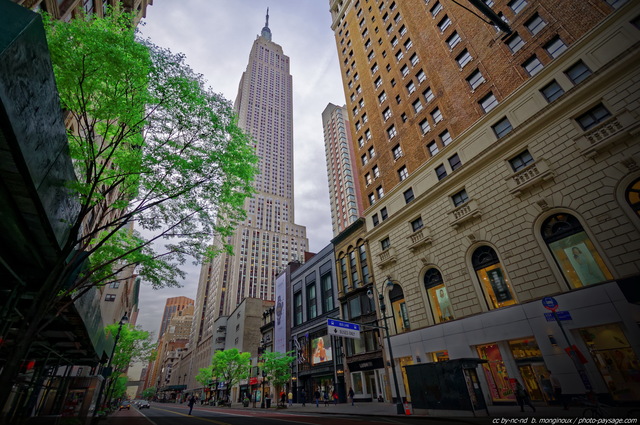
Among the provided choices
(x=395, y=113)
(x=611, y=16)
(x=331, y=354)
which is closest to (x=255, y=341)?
(x=331, y=354)

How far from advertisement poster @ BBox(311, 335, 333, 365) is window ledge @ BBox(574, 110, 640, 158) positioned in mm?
33029

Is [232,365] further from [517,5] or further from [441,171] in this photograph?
[517,5]

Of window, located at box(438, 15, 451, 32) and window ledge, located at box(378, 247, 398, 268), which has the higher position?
window, located at box(438, 15, 451, 32)

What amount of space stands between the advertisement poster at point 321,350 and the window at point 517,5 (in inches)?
1551

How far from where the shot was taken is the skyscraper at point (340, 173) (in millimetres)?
99838

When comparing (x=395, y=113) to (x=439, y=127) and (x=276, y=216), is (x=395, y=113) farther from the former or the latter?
(x=276, y=216)

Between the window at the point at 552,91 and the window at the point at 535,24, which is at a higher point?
the window at the point at 535,24

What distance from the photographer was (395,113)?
32906 mm

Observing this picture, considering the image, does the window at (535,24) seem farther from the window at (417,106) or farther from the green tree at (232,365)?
the green tree at (232,365)

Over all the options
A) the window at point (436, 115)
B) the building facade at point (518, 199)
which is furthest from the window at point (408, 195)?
the window at point (436, 115)

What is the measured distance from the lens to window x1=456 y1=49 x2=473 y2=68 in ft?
85.3

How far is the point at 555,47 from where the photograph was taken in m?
19.7

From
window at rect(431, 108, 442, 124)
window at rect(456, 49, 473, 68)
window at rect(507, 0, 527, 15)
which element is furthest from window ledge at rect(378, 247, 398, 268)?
window at rect(507, 0, 527, 15)

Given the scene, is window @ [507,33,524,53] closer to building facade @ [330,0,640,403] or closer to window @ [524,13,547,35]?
building facade @ [330,0,640,403]
